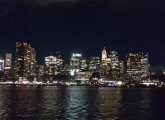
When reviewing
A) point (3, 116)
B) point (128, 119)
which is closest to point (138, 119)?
point (128, 119)

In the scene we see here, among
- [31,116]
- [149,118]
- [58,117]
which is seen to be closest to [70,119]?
[58,117]

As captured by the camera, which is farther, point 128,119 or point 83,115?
point 83,115

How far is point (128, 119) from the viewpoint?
61.3 meters

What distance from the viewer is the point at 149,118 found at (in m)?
63.8

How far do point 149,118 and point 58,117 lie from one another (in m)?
12.9

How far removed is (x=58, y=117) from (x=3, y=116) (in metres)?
7.93

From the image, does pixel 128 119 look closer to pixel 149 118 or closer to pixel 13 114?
pixel 149 118

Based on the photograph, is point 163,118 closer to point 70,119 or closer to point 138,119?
point 138,119

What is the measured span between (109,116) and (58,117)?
7648mm

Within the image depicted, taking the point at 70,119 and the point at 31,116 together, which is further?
the point at 31,116

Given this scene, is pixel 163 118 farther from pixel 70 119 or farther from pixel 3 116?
pixel 3 116

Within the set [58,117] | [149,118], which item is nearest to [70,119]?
[58,117]

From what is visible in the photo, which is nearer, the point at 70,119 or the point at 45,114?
the point at 70,119

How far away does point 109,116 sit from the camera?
212 feet
